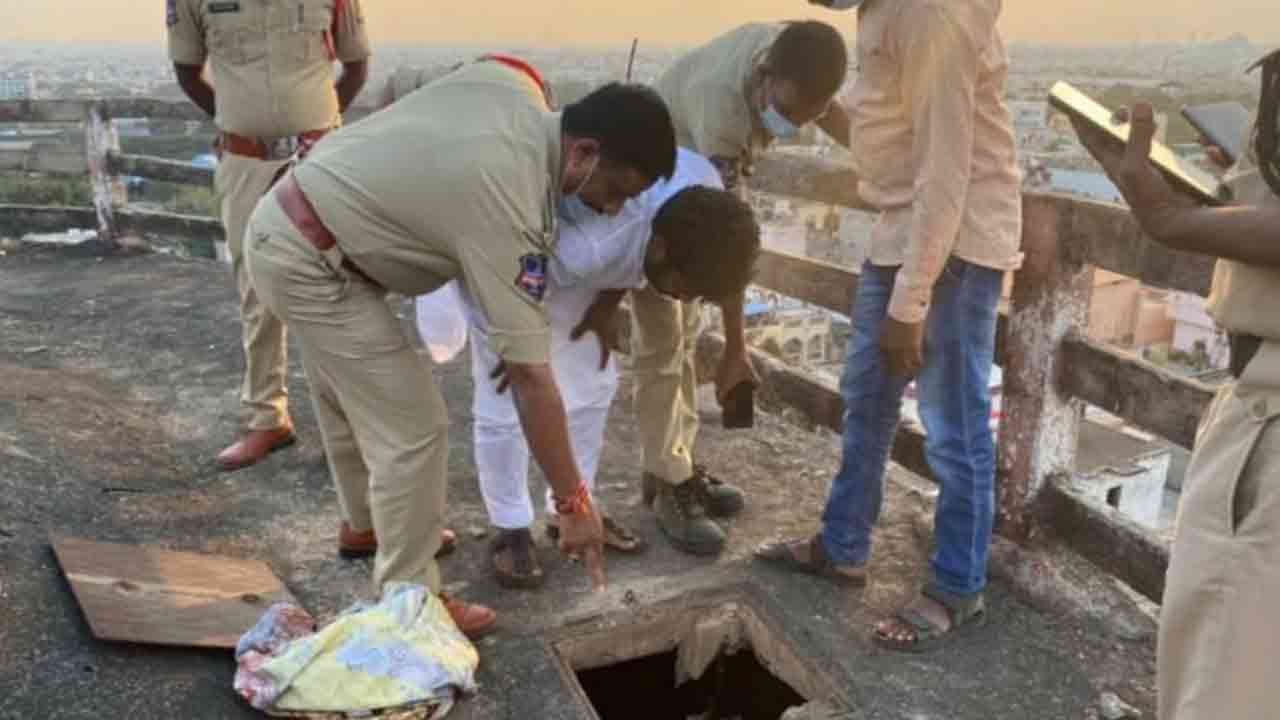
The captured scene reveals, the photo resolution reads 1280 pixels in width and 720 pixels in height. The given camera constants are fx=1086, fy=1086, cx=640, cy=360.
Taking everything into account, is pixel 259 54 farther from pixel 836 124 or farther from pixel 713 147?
pixel 836 124

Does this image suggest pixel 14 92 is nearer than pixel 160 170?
No

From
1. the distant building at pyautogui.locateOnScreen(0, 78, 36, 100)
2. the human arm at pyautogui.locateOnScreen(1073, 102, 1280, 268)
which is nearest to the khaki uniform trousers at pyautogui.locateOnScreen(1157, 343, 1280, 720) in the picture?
the human arm at pyautogui.locateOnScreen(1073, 102, 1280, 268)

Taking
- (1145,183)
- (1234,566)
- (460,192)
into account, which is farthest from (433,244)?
(1234,566)

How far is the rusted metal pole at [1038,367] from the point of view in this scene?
3143mm

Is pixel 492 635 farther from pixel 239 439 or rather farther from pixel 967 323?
pixel 239 439

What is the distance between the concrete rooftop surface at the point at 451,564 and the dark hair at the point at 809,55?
1.43 meters

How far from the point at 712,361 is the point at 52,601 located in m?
2.70

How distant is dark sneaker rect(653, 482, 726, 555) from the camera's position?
3369 millimetres

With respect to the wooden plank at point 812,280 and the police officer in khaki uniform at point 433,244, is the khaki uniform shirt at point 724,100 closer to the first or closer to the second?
the wooden plank at point 812,280

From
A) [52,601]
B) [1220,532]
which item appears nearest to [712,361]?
[52,601]

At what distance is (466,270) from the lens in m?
2.34

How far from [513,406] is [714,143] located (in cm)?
104

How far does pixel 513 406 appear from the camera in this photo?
10.2ft

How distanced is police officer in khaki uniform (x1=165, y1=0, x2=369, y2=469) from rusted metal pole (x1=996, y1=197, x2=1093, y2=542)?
8.53 feet
